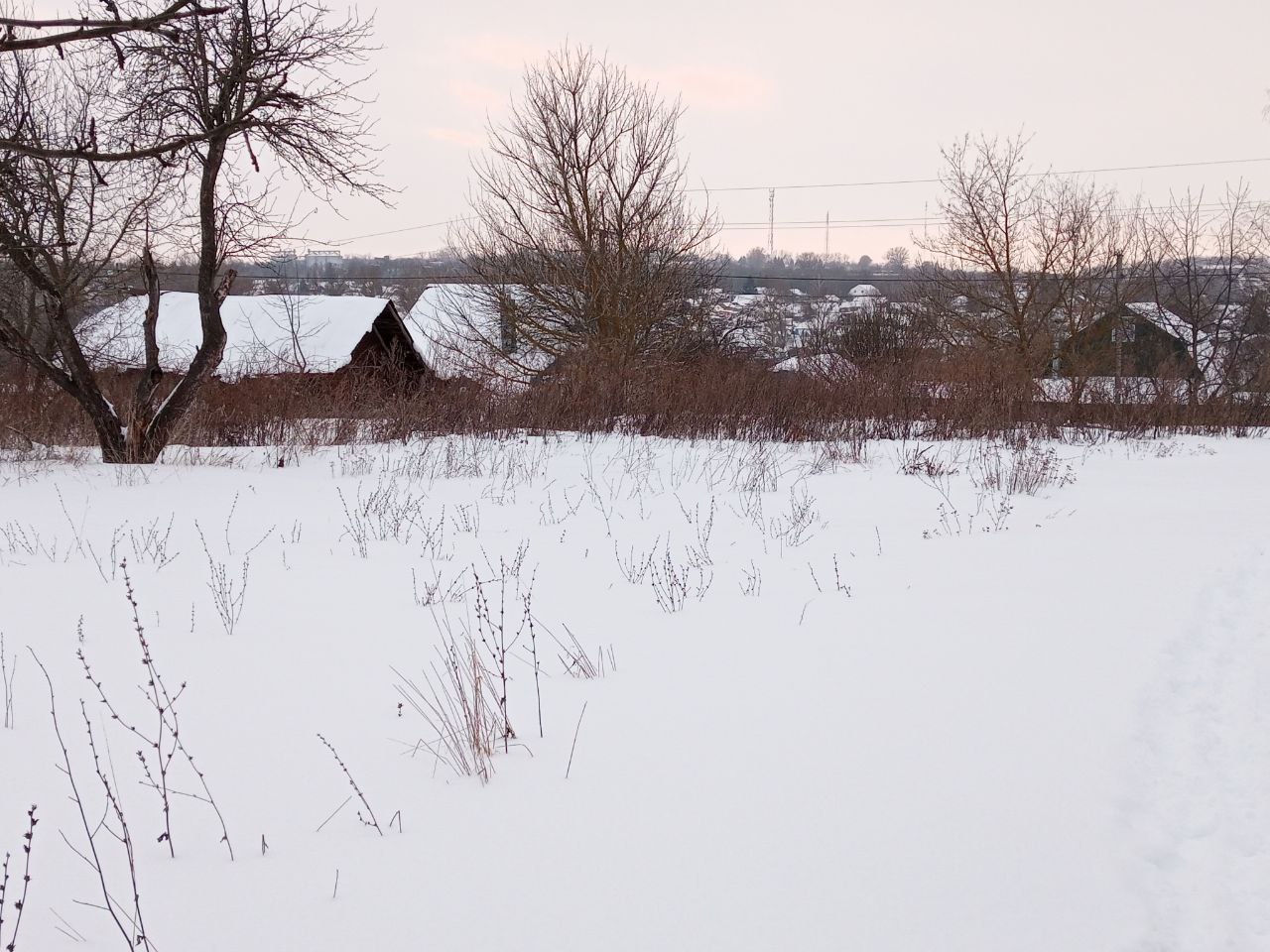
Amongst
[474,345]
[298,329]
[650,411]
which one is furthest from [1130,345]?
[298,329]

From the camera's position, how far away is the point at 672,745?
2875 mm

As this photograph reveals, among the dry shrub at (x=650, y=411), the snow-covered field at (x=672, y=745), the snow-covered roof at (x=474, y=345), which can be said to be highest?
the snow-covered roof at (x=474, y=345)

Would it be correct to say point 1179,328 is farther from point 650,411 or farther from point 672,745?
point 672,745

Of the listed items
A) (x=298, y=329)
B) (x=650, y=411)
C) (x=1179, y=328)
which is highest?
(x=298, y=329)

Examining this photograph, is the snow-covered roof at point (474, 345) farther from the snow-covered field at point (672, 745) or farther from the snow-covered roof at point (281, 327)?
the snow-covered field at point (672, 745)

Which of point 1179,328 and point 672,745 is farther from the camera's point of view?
point 1179,328

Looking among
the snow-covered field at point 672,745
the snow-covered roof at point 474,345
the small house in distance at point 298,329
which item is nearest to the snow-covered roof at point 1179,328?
the snow-covered roof at point 474,345

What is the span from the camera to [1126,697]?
324 centimetres

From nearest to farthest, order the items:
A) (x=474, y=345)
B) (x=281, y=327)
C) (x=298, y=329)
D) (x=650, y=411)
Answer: (x=650, y=411) → (x=474, y=345) → (x=298, y=329) → (x=281, y=327)

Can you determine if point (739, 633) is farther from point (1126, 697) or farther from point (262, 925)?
point (262, 925)

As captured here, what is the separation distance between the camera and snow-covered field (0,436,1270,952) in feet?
6.52

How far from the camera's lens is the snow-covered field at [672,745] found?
199 centimetres

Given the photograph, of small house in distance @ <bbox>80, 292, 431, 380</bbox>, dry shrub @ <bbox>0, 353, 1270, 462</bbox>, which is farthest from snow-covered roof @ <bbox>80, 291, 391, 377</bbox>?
dry shrub @ <bbox>0, 353, 1270, 462</bbox>

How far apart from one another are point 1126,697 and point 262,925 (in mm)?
3083
